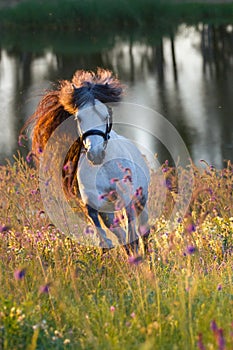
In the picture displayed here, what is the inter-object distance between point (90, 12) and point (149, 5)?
3950 mm

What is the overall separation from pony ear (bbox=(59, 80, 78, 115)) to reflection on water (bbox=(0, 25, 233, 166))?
9113 mm

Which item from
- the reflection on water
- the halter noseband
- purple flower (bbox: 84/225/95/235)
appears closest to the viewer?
purple flower (bbox: 84/225/95/235)

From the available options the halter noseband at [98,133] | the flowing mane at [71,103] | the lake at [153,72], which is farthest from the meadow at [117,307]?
the lake at [153,72]

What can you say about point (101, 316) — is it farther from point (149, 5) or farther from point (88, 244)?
point (149, 5)

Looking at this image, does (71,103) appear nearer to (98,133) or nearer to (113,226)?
(98,133)

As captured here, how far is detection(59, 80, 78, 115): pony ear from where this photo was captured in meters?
5.79

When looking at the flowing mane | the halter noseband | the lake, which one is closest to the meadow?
the flowing mane

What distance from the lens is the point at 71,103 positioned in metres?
5.81

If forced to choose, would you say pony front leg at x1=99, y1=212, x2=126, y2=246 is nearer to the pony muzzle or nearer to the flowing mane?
the flowing mane

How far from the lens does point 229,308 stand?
178 inches

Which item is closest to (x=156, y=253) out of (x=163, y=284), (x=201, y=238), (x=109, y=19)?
(x=201, y=238)

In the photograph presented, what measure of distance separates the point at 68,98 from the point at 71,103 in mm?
41

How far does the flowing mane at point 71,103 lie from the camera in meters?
5.77

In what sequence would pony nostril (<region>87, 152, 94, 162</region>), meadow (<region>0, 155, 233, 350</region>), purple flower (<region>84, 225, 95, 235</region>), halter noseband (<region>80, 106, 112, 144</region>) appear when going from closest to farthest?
meadow (<region>0, 155, 233, 350</region>), purple flower (<region>84, 225, 95, 235</region>), pony nostril (<region>87, 152, 94, 162</region>), halter noseband (<region>80, 106, 112, 144</region>)
